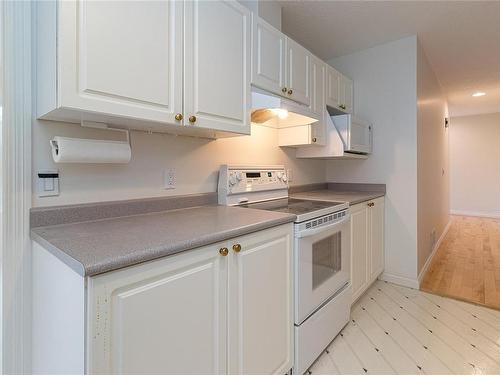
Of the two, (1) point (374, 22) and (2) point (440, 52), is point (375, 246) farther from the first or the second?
(2) point (440, 52)

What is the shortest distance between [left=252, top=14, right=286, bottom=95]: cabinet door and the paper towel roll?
856 millimetres

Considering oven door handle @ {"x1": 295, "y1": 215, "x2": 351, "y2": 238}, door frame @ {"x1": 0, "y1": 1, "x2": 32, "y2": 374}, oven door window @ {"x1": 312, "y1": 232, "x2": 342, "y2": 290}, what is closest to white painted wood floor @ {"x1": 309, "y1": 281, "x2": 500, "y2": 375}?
oven door window @ {"x1": 312, "y1": 232, "x2": 342, "y2": 290}

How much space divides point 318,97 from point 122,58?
165 cm

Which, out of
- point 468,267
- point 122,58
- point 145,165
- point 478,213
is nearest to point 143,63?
point 122,58

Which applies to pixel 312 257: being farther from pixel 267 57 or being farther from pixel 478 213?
pixel 478 213

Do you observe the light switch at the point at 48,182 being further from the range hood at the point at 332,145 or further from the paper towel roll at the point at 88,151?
the range hood at the point at 332,145

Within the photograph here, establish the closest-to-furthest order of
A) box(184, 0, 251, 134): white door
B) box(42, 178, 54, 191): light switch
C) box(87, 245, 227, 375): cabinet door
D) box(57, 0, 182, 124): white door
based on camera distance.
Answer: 1. box(87, 245, 227, 375): cabinet door
2. box(57, 0, 182, 124): white door
3. box(42, 178, 54, 191): light switch
4. box(184, 0, 251, 134): white door

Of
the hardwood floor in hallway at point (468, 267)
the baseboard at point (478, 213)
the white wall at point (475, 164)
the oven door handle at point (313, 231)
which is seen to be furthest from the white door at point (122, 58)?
the baseboard at point (478, 213)

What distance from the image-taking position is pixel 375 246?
2.59 meters

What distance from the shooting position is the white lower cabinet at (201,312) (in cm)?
81

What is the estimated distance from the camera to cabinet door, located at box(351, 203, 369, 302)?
7.06 ft

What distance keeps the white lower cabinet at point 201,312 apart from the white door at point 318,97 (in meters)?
1.21

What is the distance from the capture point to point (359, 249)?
225 cm

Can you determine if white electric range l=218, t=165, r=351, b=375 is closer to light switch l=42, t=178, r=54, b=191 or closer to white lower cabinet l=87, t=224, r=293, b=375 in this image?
white lower cabinet l=87, t=224, r=293, b=375
